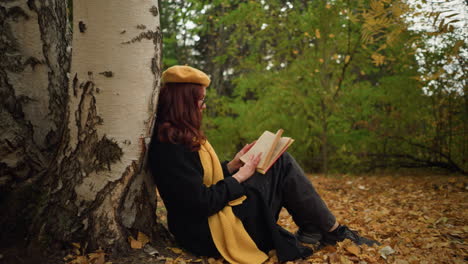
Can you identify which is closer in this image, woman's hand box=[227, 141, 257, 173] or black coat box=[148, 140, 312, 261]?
black coat box=[148, 140, 312, 261]

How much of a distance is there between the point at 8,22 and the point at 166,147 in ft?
3.85

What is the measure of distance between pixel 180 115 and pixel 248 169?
55cm

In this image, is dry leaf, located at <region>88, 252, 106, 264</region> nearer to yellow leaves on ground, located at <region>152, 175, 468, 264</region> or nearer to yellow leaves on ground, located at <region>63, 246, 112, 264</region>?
yellow leaves on ground, located at <region>63, 246, 112, 264</region>

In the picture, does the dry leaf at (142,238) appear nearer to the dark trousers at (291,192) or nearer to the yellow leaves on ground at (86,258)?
the yellow leaves on ground at (86,258)

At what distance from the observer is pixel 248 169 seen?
2.21 meters

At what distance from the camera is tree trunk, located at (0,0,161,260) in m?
1.88

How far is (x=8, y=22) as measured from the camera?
2.00m

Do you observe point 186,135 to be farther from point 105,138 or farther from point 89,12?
point 89,12

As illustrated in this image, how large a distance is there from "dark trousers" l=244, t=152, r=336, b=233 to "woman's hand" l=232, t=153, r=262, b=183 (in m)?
0.05

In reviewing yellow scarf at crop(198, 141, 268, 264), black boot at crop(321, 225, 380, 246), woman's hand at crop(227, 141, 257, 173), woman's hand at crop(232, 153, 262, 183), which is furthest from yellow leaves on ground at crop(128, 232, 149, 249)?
black boot at crop(321, 225, 380, 246)

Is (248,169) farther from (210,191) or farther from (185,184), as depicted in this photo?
(185,184)

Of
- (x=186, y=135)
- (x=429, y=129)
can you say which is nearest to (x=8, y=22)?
(x=186, y=135)

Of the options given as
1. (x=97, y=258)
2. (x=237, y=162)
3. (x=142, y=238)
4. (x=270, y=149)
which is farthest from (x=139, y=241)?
(x=270, y=149)

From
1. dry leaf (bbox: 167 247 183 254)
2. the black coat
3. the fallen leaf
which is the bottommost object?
the fallen leaf
